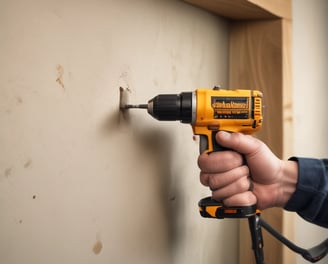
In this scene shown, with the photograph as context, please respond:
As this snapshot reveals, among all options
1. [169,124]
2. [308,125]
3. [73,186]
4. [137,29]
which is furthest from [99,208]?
[308,125]

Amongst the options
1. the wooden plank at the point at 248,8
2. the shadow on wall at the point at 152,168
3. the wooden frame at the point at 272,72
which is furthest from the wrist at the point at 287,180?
the wooden plank at the point at 248,8

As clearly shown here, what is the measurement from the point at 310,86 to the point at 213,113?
69 cm

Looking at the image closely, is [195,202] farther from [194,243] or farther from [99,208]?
[99,208]

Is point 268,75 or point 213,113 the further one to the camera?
point 268,75

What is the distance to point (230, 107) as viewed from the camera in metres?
0.62

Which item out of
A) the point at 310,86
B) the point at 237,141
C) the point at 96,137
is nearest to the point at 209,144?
the point at 237,141

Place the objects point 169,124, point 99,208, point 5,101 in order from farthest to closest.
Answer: point 169,124 → point 99,208 → point 5,101

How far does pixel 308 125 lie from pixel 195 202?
1.89ft

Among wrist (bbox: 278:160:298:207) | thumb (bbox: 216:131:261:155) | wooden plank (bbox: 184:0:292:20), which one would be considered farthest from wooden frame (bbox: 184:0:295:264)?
thumb (bbox: 216:131:261:155)

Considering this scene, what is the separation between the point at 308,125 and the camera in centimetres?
114

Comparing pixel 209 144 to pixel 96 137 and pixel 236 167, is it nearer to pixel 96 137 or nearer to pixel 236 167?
pixel 236 167

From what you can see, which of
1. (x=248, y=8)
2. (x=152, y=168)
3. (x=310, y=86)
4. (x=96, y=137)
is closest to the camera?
(x=96, y=137)

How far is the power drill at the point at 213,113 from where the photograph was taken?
62 cm

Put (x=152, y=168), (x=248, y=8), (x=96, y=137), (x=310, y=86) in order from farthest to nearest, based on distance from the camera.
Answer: (x=310, y=86) < (x=248, y=8) < (x=152, y=168) < (x=96, y=137)
